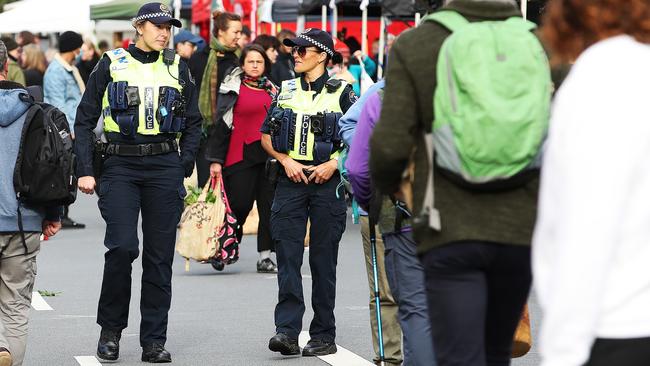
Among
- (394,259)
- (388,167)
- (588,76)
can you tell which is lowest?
(394,259)

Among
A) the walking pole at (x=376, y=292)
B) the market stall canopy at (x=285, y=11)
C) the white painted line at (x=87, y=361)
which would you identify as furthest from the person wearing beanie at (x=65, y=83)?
the walking pole at (x=376, y=292)

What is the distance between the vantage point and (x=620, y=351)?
320cm

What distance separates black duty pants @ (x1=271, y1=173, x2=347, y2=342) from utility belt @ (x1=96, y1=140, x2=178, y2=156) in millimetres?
776

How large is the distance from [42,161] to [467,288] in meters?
3.50

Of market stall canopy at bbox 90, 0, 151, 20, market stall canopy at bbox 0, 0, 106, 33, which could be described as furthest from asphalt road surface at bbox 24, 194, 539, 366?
market stall canopy at bbox 0, 0, 106, 33

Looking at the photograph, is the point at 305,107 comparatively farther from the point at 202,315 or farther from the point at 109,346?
the point at 202,315

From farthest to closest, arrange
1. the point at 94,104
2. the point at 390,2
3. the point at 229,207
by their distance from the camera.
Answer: the point at 390,2 → the point at 229,207 → the point at 94,104

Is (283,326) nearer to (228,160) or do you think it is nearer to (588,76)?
(228,160)

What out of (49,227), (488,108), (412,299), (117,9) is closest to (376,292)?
(412,299)

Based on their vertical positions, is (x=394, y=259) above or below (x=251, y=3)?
above

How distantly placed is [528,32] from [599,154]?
141 centimetres

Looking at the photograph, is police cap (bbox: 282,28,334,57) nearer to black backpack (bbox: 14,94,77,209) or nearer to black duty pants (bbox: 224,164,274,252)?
black backpack (bbox: 14,94,77,209)

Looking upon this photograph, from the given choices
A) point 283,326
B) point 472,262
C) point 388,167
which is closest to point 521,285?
point 472,262

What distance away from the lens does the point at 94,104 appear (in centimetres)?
841
